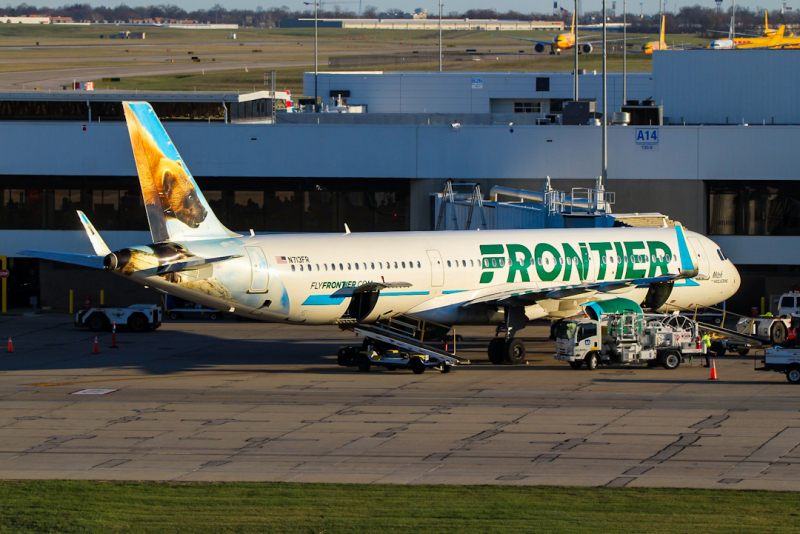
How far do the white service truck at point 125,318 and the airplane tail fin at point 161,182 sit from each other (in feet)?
55.1

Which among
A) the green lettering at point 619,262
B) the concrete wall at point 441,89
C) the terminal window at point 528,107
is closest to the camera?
the green lettering at point 619,262

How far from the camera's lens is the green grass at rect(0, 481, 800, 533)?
21328 mm

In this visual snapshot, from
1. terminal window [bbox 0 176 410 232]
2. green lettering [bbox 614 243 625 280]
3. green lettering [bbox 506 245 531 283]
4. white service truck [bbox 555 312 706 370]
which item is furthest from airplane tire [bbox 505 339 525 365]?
terminal window [bbox 0 176 410 232]

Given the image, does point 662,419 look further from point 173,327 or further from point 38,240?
point 38,240

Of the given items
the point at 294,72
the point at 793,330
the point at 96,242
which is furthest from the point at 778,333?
the point at 294,72

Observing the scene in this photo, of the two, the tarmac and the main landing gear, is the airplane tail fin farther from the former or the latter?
the main landing gear

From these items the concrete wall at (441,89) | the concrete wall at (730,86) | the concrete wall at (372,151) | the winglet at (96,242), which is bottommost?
the winglet at (96,242)

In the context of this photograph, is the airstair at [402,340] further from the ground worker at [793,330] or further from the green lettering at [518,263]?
the ground worker at [793,330]

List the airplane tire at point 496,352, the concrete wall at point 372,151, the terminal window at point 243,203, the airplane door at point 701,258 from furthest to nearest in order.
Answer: the terminal window at point 243,203, the concrete wall at point 372,151, the airplane door at point 701,258, the airplane tire at point 496,352

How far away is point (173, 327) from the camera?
57312mm

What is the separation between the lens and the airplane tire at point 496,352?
43281 millimetres

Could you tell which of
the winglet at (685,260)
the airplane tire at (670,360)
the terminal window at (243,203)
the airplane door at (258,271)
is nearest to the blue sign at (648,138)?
the terminal window at (243,203)

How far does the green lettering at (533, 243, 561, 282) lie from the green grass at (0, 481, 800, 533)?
21004mm

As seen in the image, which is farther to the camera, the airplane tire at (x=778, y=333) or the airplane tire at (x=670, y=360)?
the airplane tire at (x=778, y=333)
